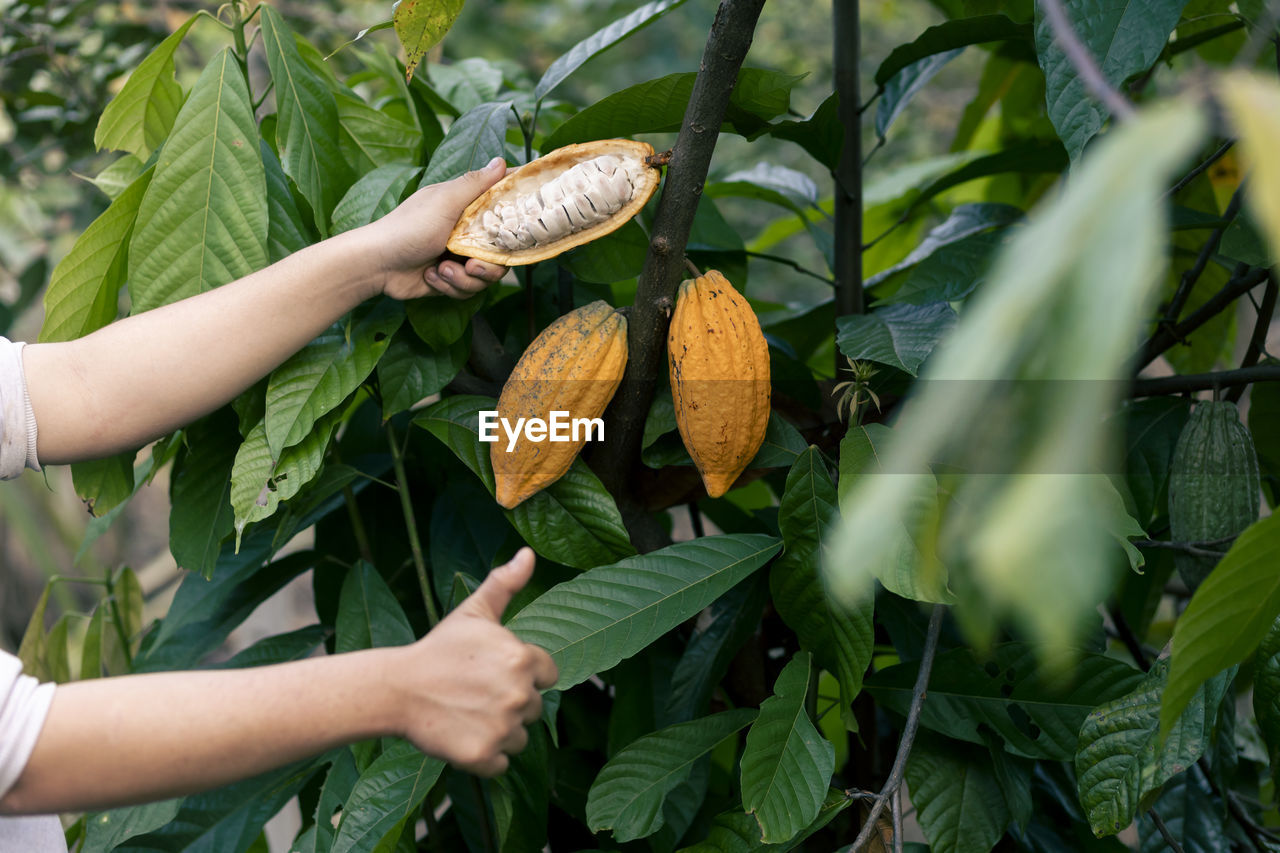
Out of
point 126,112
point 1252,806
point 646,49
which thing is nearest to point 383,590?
point 126,112

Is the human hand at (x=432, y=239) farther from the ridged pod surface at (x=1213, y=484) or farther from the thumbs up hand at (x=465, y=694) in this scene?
the ridged pod surface at (x=1213, y=484)

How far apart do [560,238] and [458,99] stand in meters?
0.39

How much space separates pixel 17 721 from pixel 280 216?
402 mm

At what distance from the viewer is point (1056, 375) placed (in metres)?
0.19

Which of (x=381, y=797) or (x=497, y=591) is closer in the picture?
(x=497, y=591)

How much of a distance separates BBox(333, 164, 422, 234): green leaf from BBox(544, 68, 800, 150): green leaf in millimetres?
117

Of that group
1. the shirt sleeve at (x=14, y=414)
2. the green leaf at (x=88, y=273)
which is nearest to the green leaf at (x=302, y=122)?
the green leaf at (x=88, y=273)

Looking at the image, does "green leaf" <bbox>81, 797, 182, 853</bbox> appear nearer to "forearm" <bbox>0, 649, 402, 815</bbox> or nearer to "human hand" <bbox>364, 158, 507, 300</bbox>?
"forearm" <bbox>0, 649, 402, 815</bbox>

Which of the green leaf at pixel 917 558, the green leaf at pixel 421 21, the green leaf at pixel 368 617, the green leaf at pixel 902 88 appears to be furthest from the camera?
the green leaf at pixel 902 88

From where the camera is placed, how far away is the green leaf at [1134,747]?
1.81 ft

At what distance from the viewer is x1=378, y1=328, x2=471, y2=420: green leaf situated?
64cm

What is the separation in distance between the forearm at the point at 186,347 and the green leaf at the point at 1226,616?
1.66ft

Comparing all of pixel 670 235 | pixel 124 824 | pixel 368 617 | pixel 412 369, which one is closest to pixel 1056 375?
pixel 670 235

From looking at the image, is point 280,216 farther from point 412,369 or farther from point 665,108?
point 665,108
